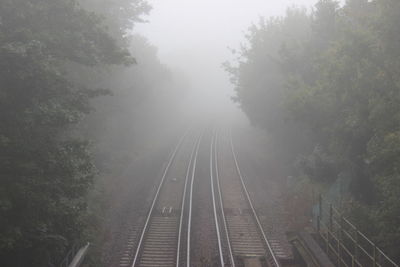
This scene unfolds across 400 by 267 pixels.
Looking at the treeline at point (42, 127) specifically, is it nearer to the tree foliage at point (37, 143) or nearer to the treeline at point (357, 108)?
the tree foliage at point (37, 143)

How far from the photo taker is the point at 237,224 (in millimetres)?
17672

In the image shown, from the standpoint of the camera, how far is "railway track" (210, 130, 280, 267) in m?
14.3

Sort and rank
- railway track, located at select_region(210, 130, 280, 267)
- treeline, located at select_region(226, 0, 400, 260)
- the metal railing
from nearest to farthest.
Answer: the metal railing < treeline, located at select_region(226, 0, 400, 260) < railway track, located at select_region(210, 130, 280, 267)

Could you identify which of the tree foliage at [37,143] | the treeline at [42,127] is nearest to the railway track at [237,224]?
the treeline at [42,127]

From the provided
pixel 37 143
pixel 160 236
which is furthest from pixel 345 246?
pixel 37 143

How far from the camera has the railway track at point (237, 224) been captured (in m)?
14.3

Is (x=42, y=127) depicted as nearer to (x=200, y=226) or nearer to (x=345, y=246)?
(x=200, y=226)

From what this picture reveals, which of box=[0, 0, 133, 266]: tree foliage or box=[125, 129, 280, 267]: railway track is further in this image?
box=[125, 129, 280, 267]: railway track

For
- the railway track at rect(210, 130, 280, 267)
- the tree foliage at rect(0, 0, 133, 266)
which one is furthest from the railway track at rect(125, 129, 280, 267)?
the tree foliage at rect(0, 0, 133, 266)

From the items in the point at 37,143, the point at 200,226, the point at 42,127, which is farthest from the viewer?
the point at 200,226

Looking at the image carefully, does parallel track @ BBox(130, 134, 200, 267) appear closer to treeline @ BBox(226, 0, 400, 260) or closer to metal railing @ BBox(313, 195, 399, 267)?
metal railing @ BBox(313, 195, 399, 267)

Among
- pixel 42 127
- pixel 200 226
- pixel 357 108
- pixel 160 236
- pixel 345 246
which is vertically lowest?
pixel 160 236

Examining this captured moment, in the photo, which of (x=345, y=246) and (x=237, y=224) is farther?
(x=237, y=224)

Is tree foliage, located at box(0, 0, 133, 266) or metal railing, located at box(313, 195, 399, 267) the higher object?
tree foliage, located at box(0, 0, 133, 266)
